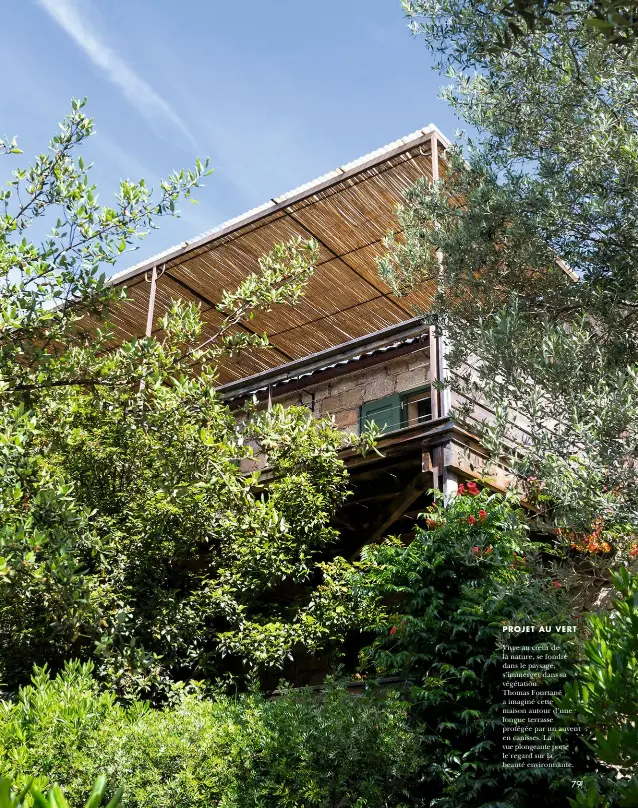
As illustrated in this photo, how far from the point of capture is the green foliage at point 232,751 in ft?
18.8

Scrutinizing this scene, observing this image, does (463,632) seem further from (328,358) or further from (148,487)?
(328,358)

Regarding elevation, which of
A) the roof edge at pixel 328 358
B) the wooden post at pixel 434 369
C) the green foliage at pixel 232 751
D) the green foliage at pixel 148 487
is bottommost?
the green foliage at pixel 232 751

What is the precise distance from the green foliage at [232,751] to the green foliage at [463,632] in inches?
13.9

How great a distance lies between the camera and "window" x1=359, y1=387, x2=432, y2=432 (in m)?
11.2

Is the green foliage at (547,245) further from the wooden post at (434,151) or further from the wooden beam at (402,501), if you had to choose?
the wooden beam at (402,501)

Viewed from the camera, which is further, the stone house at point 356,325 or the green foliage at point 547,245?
the stone house at point 356,325

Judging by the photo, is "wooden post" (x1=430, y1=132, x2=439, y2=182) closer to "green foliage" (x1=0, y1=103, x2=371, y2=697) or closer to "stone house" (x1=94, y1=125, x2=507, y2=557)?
"stone house" (x1=94, y1=125, x2=507, y2=557)

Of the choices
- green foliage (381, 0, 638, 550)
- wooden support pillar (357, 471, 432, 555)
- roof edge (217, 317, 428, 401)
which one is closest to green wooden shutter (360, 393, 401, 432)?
roof edge (217, 317, 428, 401)

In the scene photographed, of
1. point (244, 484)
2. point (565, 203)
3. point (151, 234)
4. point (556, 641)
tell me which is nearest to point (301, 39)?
point (151, 234)

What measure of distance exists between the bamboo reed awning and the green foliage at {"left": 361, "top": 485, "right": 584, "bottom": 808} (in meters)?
3.67

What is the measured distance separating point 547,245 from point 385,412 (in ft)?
18.6

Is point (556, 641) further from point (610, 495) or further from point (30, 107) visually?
Answer: point (30, 107)

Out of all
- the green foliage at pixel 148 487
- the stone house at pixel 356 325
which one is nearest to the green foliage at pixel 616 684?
the green foliage at pixel 148 487

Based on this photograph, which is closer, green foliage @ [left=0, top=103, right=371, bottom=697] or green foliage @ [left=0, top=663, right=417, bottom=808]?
green foliage @ [left=0, top=663, right=417, bottom=808]
